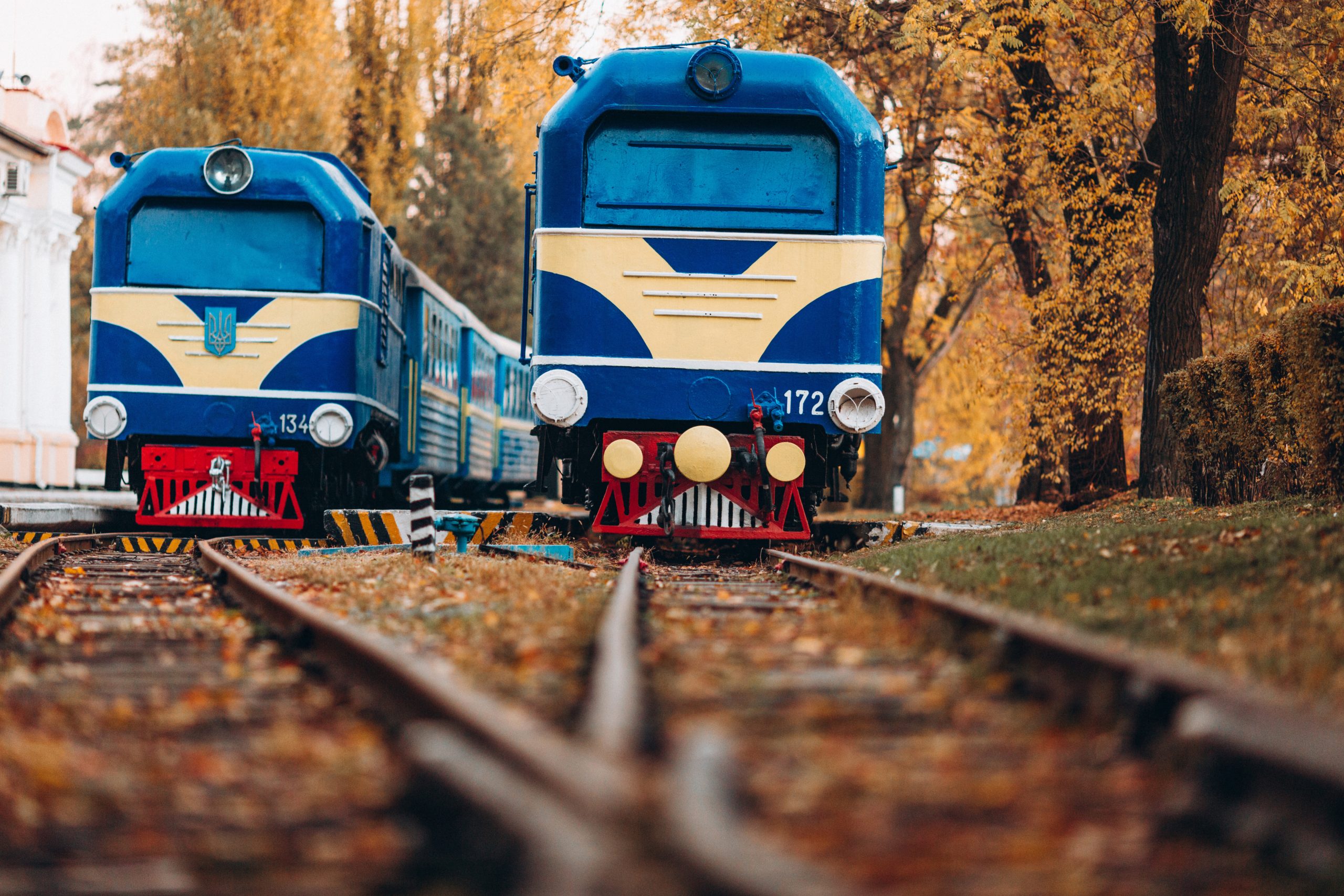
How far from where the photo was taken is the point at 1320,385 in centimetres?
917

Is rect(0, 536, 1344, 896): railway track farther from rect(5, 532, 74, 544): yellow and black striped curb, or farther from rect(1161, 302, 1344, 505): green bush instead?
rect(5, 532, 74, 544): yellow and black striped curb

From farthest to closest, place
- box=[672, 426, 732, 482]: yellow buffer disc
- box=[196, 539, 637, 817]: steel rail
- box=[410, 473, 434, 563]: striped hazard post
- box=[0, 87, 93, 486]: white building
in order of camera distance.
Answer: box=[0, 87, 93, 486]: white building → box=[672, 426, 732, 482]: yellow buffer disc → box=[410, 473, 434, 563]: striped hazard post → box=[196, 539, 637, 817]: steel rail

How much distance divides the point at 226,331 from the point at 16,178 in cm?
1745

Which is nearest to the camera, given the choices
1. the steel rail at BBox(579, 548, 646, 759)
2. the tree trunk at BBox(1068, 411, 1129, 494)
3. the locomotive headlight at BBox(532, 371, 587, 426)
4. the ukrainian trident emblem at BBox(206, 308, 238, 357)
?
the steel rail at BBox(579, 548, 646, 759)

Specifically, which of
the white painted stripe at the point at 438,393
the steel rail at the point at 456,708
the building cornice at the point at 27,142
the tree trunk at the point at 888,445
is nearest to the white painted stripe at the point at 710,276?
the steel rail at the point at 456,708

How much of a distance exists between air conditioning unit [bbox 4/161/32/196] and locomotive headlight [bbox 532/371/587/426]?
830 inches

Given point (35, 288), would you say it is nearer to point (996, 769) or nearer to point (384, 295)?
point (384, 295)

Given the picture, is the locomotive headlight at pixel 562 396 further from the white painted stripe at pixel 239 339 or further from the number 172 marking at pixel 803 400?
the white painted stripe at pixel 239 339

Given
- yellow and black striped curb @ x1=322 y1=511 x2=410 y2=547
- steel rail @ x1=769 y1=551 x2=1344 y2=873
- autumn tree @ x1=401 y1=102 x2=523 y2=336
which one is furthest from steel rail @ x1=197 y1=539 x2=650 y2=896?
autumn tree @ x1=401 y1=102 x2=523 y2=336

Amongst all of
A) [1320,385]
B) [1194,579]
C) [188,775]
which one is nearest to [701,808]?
[188,775]

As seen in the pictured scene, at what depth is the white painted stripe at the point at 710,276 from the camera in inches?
416

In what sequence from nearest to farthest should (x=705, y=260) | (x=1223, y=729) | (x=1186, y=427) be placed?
(x=1223, y=729) → (x=705, y=260) → (x=1186, y=427)

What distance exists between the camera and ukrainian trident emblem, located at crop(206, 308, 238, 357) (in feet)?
43.6

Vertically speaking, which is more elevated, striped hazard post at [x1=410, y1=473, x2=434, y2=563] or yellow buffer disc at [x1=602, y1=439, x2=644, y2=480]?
yellow buffer disc at [x1=602, y1=439, x2=644, y2=480]
